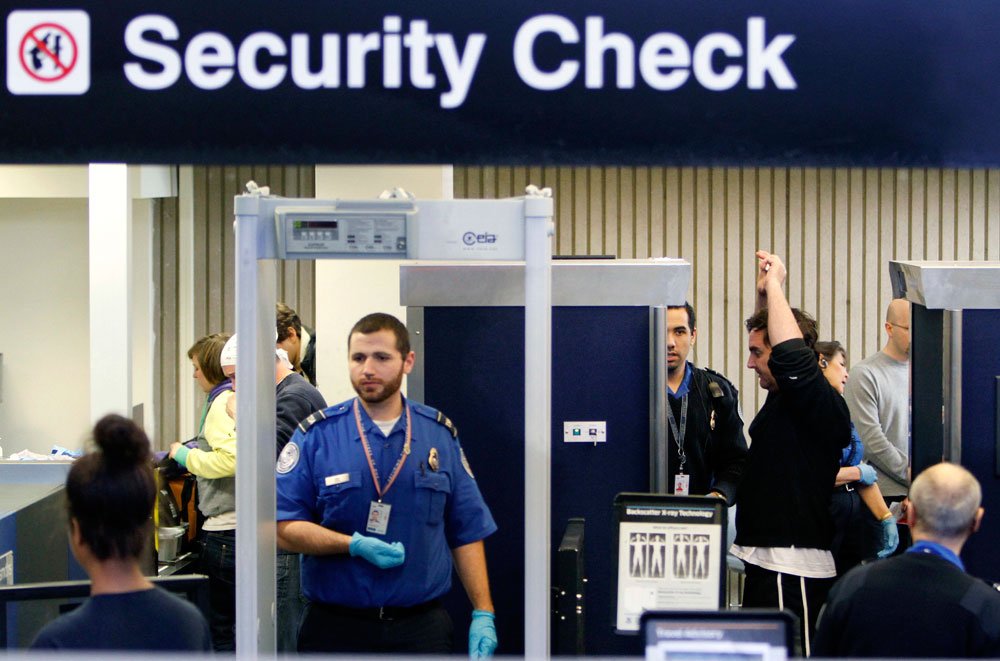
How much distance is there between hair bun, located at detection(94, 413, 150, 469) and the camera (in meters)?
2.02

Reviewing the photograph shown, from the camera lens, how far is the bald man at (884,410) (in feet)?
15.8

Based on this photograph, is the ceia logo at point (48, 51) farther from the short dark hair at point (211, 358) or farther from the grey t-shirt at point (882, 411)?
the grey t-shirt at point (882, 411)

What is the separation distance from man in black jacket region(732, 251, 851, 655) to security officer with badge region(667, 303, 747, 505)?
451 mm

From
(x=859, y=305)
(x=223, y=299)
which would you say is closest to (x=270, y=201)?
(x=223, y=299)

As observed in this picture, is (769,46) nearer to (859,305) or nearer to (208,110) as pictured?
(208,110)

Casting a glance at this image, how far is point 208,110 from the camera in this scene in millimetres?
1808

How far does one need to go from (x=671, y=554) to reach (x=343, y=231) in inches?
45.1

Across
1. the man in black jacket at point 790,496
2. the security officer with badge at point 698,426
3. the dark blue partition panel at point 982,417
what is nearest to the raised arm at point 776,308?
the man in black jacket at point 790,496

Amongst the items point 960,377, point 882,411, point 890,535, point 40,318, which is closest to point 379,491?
point 960,377

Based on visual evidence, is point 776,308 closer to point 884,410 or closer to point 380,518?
point 380,518

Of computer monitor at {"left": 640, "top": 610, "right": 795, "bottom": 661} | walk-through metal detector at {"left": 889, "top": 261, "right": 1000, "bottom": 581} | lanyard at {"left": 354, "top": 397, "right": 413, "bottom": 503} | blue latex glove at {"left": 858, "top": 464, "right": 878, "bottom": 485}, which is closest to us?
computer monitor at {"left": 640, "top": 610, "right": 795, "bottom": 661}

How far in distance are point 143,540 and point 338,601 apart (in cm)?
116

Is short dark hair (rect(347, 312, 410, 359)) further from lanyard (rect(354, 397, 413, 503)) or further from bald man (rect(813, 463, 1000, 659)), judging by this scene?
bald man (rect(813, 463, 1000, 659))

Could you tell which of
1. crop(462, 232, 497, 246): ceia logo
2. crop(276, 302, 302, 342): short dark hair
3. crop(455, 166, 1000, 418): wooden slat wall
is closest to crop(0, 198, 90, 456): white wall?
crop(455, 166, 1000, 418): wooden slat wall
